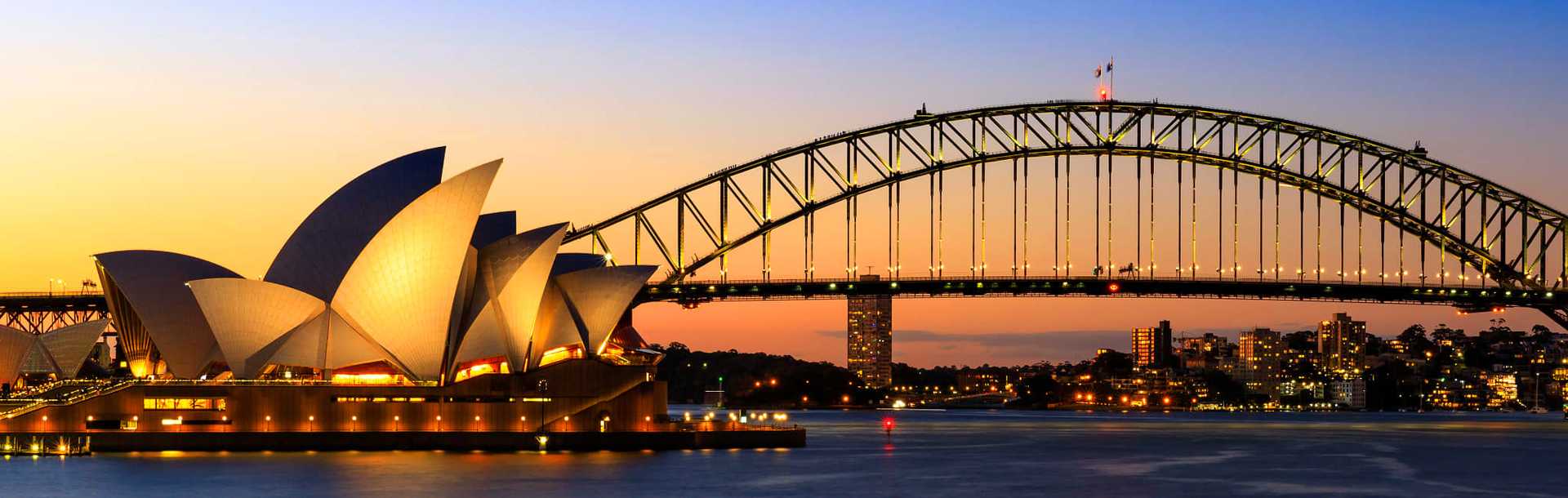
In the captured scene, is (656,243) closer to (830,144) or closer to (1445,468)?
(830,144)

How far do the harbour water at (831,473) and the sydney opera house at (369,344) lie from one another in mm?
1950

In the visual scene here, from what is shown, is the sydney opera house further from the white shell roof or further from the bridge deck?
the bridge deck

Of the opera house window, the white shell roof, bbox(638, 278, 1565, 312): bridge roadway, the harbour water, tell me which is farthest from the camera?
bbox(638, 278, 1565, 312): bridge roadway

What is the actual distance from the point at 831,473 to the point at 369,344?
17577 millimetres

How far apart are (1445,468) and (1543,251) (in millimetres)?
32832

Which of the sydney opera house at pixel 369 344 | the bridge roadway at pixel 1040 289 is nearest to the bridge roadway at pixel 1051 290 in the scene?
the bridge roadway at pixel 1040 289

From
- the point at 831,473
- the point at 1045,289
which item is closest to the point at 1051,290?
the point at 1045,289

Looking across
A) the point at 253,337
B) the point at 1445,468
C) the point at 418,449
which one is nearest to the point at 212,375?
the point at 253,337

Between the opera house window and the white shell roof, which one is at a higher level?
the white shell roof

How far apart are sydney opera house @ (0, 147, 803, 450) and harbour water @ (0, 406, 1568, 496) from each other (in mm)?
1950

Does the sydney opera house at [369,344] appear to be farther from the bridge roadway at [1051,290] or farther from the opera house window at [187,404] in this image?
the bridge roadway at [1051,290]

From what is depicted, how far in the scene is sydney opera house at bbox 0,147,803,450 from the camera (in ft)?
204

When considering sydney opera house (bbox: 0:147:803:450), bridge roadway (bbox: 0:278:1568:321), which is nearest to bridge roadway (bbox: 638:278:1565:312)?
bridge roadway (bbox: 0:278:1568:321)

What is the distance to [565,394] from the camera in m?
66.5
